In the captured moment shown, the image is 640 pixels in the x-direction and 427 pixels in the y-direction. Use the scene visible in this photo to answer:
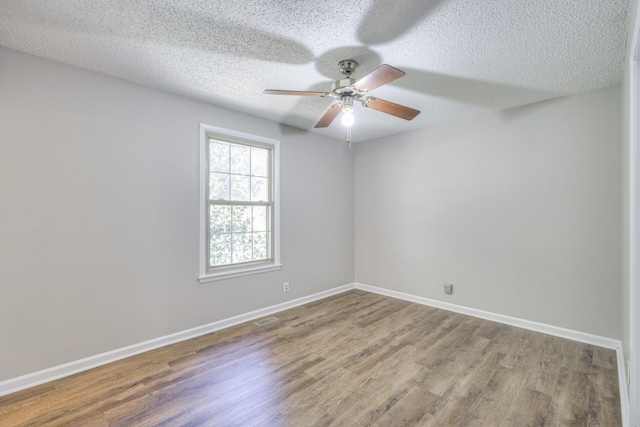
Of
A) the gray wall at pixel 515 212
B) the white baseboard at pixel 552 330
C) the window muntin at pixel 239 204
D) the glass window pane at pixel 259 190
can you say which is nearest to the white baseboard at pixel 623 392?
the white baseboard at pixel 552 330

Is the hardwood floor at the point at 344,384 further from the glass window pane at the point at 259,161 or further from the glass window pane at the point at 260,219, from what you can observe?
the glass window pane at the point at 259,161

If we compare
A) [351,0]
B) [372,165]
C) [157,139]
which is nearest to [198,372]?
[157,139]

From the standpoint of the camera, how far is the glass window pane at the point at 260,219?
366 cm

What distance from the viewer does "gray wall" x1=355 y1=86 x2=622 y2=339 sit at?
278cm

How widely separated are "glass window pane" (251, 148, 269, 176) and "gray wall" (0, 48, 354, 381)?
0.96ft

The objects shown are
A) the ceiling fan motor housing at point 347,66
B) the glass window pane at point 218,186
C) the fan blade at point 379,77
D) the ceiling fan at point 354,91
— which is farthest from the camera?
the glass window pane at point 218,186

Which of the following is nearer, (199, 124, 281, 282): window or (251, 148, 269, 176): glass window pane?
(199, 124, 281, 282): window

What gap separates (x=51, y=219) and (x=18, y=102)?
2.94 feet

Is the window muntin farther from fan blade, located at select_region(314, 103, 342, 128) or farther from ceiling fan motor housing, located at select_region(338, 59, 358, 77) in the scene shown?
ceiling fan motor housing, located at select_region(338, 59, 358, 77)

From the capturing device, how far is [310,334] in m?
3.06

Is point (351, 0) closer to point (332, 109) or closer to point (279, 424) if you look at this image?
point (332, 109)

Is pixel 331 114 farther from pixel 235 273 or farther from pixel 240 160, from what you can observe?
pixel 235 273

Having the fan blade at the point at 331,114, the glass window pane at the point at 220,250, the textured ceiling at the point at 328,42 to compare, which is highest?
the textured ceiling at the point at 328,42

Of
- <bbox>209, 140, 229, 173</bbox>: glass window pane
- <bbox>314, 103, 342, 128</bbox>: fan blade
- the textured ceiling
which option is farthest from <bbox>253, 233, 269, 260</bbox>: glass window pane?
the textured ceiling
